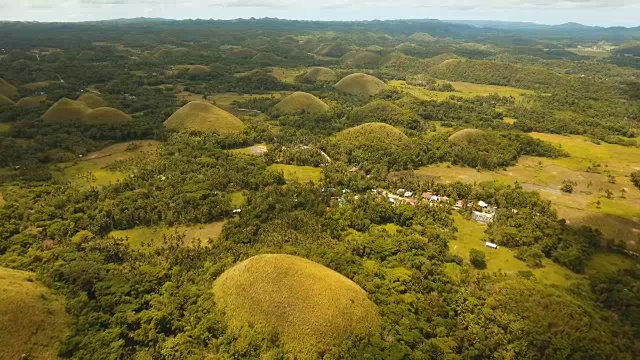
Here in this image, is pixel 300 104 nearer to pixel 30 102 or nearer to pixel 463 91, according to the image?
pixel 463 91

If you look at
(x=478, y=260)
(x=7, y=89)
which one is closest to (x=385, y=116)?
(x=478, y=260)

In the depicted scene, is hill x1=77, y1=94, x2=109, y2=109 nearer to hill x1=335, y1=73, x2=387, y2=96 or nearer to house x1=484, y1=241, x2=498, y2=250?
hill x1=335, y1=73, x2=387, y2=96

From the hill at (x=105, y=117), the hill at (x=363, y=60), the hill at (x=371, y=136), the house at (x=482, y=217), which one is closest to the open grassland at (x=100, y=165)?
the hill at (x=105, y=117)

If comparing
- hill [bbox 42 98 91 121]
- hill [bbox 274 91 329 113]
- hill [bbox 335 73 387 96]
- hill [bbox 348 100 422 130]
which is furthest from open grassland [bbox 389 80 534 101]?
hill [bbox 42 98 91 121]

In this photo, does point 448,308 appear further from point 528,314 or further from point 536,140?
point 536,140

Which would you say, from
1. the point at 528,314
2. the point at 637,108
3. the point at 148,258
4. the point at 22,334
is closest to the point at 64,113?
the point at 148,258

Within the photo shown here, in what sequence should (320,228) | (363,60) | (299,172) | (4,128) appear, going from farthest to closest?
(363,60) → (4,128) → (299,172) → (320,228)

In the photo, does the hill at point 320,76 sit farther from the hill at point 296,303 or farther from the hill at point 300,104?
the hill at point 296,303
